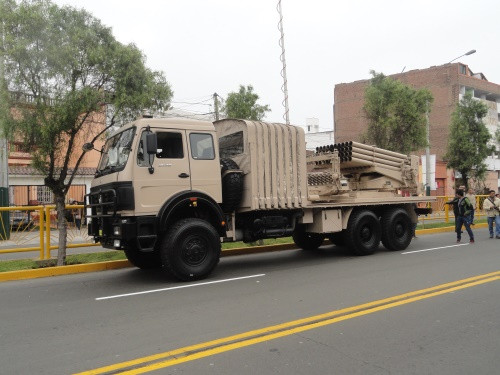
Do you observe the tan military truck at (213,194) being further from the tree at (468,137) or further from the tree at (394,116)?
the tree at (468,137)

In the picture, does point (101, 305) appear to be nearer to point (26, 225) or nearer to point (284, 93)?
point (26, 225)

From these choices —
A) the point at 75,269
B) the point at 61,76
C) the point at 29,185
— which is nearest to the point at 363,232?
the point at 75,269

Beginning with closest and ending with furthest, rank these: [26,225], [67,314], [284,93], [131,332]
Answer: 1. [131,332]
2. [67,314]
3. [26,225]
4. [284,93]

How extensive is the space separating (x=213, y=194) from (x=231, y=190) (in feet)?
1.31

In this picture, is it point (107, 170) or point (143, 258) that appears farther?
point (143, 258)

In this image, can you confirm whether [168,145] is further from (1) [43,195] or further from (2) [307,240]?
(1) [43,195]

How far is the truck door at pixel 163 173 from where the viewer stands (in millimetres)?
7930

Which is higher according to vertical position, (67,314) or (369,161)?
(369,161)

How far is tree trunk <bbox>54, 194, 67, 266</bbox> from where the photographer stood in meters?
10.2

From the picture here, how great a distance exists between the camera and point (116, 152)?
8.56m

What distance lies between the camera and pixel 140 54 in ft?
33.6

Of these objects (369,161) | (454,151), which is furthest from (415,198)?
(454,151)

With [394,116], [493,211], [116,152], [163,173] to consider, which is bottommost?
[493,211]

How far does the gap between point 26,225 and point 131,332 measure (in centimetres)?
770
